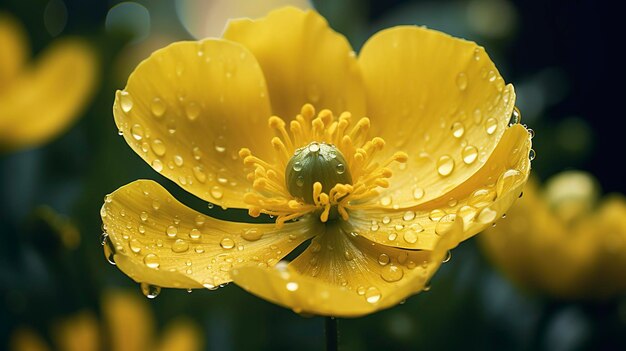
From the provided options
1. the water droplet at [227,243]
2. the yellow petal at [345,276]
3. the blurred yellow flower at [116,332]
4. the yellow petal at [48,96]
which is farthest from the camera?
the yellow petal at [48,96]

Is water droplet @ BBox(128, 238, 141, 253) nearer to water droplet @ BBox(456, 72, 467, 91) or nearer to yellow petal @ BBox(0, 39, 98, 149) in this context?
water droplet @ BBox(456, 72, 467, 91)

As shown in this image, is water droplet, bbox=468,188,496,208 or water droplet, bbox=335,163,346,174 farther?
water droplet, bbox=335,163,346,174

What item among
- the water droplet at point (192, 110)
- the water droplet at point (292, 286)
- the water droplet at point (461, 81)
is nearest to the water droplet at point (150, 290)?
the water droplet at point (292, 286)

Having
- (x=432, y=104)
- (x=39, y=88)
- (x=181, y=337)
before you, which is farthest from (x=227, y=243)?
(x=39, y=88)

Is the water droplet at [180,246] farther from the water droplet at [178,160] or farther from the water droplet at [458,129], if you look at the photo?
the water droplet at [458,129]

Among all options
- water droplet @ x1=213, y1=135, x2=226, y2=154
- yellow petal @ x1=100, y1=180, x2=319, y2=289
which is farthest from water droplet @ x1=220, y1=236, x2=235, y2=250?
water droplet @ x1=213, y1=135, x2=226, y2=154

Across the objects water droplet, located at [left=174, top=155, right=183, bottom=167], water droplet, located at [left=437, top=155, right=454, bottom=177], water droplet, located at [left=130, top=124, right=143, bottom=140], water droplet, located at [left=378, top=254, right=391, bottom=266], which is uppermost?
water droplet, located at [left=130, top=124, right=143, bottom=140]
